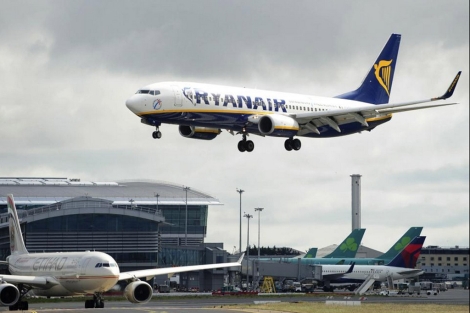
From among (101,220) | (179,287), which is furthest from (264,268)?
(101,220)

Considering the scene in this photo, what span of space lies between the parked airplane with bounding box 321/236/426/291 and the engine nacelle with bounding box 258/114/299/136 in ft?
232

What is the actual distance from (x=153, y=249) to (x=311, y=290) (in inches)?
972

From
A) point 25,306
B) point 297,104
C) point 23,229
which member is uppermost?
point 297,104

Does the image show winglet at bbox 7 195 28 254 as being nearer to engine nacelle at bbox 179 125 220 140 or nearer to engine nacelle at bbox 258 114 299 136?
engine nacelle at bbox 179 125 220 140

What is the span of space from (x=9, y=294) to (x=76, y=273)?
18.1ft

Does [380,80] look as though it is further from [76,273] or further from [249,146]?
[76,273]

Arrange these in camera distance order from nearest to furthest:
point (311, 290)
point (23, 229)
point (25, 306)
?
point (25, 306)
point (23, 229)
point (311, 290)

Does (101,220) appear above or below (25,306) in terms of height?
above

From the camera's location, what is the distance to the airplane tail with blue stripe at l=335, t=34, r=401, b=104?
107m

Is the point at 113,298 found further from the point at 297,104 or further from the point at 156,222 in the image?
the point at 156,222

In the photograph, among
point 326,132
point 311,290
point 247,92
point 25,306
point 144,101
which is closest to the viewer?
point 25,306

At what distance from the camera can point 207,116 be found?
83.6 m

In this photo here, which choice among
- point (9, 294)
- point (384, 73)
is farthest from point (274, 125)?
point (9, 294)

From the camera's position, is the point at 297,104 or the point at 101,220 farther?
the point at 101,220
